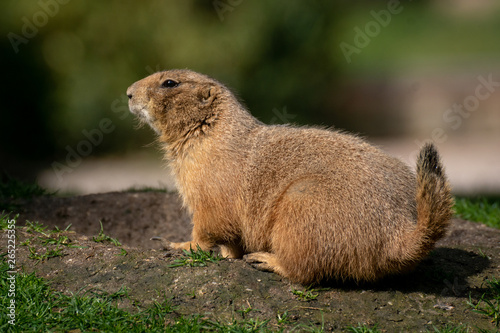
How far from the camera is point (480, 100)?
701 inches

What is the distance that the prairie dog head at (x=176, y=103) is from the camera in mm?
5703

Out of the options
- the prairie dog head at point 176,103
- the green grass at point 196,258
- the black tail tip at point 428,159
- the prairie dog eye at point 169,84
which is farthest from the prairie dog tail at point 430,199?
the prairie dog eye at point 169,84

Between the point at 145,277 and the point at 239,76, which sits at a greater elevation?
the point at 239,76

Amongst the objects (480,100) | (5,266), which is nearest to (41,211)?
(5,266)

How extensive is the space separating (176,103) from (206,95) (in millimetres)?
296

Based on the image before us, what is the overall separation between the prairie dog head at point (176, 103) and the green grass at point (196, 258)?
3.69ft

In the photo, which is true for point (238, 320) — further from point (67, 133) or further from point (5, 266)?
point (67, 133)

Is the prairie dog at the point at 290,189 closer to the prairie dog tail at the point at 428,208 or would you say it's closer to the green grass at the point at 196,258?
the prairie dog tail at the point at 428,208

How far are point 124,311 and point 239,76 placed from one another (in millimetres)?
7998

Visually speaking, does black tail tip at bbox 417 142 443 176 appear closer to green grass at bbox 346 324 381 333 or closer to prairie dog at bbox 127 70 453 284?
prairie dog at bbox 127 70 453 284

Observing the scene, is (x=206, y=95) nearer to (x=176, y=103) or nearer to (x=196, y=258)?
(x=176, y=103)

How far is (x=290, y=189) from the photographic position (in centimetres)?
502

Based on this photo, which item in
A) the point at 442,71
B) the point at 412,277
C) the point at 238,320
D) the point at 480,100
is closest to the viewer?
the point at 238,320

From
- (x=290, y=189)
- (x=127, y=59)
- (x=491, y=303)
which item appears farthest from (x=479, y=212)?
(x=127, y=59)
